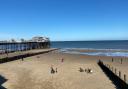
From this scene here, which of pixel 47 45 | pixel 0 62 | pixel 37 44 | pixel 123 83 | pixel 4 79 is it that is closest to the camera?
pixel 123 83

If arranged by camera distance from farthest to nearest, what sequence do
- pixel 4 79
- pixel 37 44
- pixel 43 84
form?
pixel 37 44 < pixel 4 79 < pixel 43 84

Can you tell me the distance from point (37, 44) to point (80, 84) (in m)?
108

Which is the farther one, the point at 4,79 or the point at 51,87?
the point at 4,79

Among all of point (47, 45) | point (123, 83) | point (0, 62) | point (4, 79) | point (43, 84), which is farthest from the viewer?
point (47, 45)

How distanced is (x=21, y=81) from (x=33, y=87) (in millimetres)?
3789

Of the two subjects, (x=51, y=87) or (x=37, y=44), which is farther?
→ (x=37, y=44)

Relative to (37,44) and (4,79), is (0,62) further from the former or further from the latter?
(37,44)

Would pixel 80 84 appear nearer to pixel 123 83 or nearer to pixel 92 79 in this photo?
pixel 92 79

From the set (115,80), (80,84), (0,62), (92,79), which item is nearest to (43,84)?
(80,84)

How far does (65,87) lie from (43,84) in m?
3.08

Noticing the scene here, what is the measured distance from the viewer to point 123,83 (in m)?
24.4

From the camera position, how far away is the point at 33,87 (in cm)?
2584

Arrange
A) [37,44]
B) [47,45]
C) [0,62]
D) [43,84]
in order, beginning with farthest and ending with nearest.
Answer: [47,45], [37,44], [0,62], [43,84]

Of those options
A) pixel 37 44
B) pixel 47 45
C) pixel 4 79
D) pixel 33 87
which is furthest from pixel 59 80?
pixel 47 45
